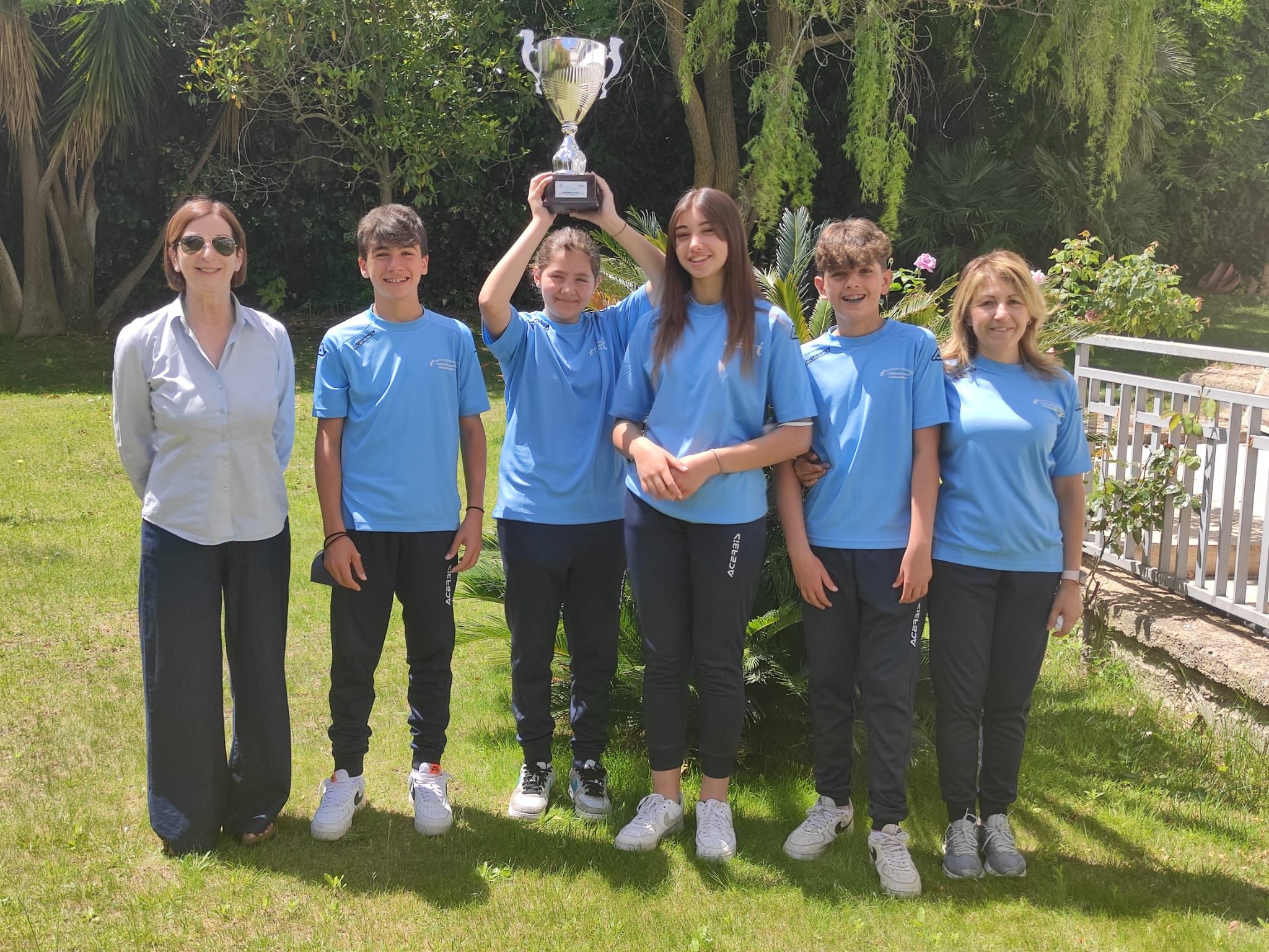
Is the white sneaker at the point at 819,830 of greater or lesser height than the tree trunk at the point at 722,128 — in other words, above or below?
below

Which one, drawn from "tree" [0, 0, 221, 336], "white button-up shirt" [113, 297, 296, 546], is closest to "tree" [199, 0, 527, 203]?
"tree" [0, 0, 221, 336]

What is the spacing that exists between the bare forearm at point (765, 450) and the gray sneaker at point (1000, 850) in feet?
4.17

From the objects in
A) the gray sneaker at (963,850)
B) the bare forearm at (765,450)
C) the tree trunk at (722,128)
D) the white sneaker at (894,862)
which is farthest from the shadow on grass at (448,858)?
the tree trunk at (722,128)

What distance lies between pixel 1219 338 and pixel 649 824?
16.7 m

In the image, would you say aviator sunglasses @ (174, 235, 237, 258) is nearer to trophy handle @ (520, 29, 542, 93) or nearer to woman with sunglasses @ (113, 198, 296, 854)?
woman with sunglasses @ (113, 198, 296, 854)

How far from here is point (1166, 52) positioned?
1697cm

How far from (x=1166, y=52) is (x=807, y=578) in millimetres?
16702

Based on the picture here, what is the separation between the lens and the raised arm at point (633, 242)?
11.4 ft

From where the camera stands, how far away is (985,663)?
3348mm

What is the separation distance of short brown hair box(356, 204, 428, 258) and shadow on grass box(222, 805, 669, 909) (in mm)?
1814

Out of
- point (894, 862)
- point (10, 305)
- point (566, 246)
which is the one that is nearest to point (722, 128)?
point (10, 305)

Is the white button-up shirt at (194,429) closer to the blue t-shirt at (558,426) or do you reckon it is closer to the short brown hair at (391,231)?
the short brown hair at (391,231)

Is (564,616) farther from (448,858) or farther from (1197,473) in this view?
(1197,473)

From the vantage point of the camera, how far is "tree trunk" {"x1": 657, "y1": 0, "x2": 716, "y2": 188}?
498 inches
